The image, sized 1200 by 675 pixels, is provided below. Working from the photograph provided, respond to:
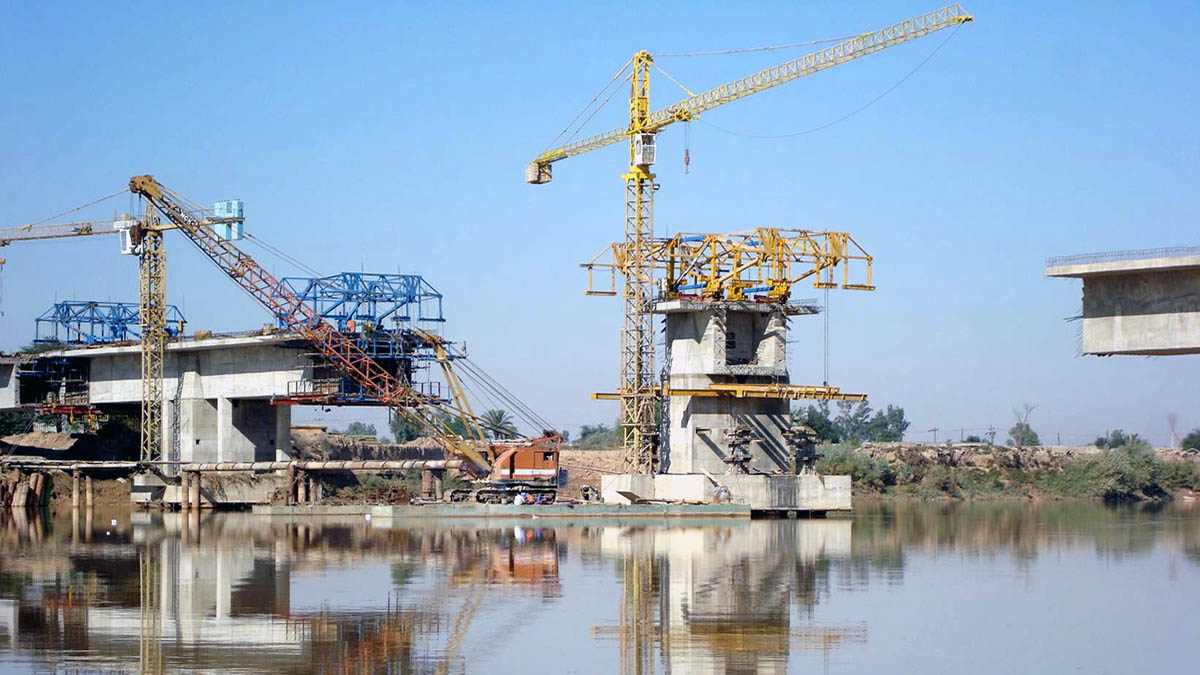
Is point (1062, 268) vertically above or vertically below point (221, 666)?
above

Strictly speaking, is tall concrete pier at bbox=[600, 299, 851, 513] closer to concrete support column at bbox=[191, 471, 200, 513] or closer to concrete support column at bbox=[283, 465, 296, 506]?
concrete support column at bbox=[283, 465, 296, 506]

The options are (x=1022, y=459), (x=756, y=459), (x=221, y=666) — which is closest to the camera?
(x=221, y=666)

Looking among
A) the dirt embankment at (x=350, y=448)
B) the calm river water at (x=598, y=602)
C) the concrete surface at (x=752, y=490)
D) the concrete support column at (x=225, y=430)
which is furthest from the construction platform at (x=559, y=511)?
the dirt embankment at (x=350, y=448)

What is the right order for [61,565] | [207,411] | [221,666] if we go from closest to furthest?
[221,666], [61,565], [207,411]

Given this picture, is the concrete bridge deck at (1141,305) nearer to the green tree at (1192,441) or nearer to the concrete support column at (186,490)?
the concrete support column at (186,490)

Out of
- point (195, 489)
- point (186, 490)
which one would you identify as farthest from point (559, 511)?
point (195, 489)

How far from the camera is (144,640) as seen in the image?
103 ft

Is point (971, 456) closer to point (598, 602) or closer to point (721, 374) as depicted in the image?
point (721, 374)

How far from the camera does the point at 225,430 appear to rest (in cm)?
9406

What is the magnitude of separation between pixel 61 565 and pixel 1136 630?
3264cm

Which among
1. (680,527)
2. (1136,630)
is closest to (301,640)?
(1136,630)

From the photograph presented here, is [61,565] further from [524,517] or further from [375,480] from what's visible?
[375,480]

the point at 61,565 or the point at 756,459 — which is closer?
the point at 61,565

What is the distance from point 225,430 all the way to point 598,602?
59.6 meters
